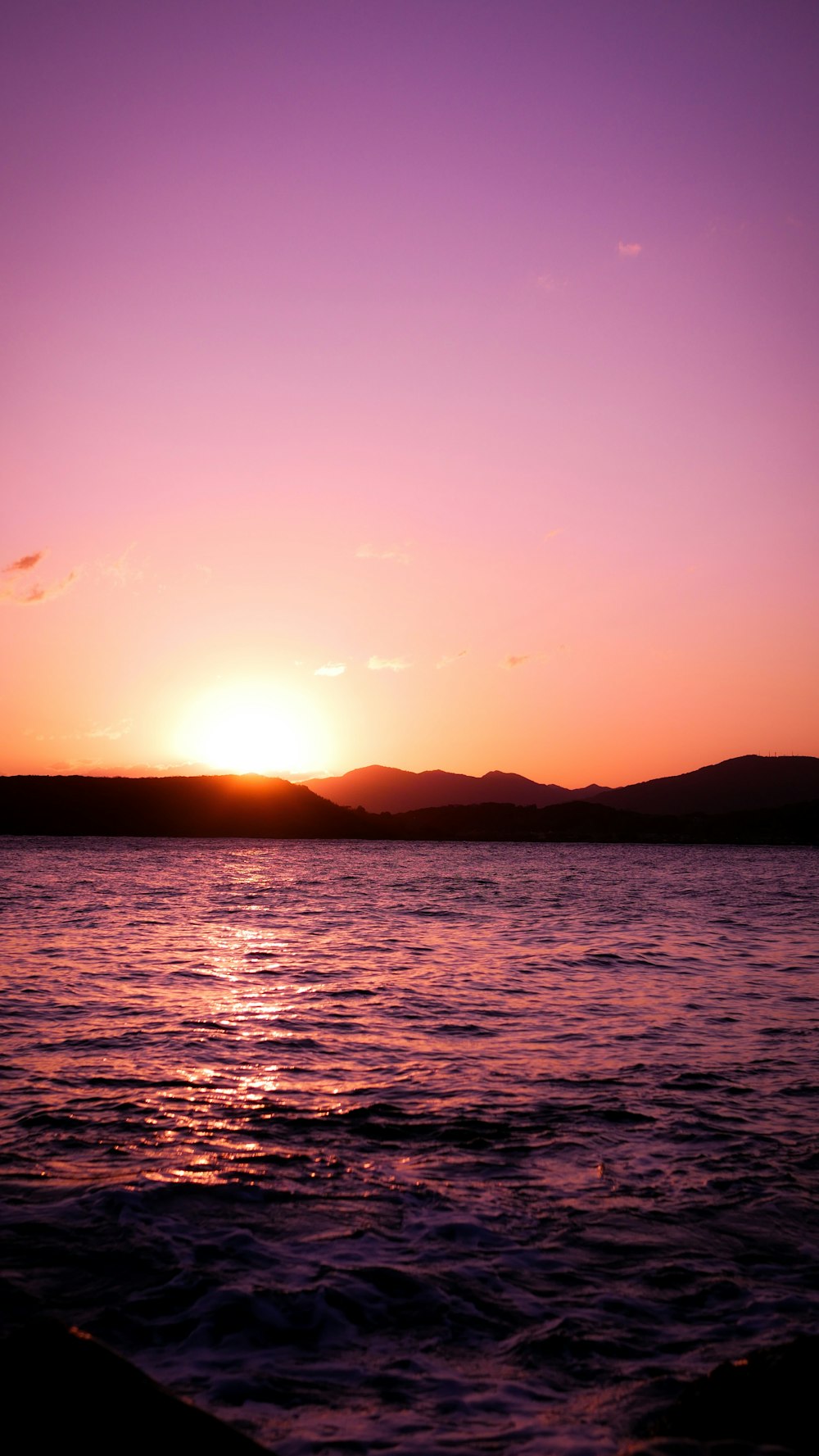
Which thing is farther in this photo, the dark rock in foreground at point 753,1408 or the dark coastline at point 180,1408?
the dark rock in foreground at point 753,1408

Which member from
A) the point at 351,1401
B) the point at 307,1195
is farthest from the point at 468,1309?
the point at 307,1195

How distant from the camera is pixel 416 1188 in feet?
30.3

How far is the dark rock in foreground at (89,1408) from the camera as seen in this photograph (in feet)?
13.1

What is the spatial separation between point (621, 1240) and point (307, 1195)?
10.5ft

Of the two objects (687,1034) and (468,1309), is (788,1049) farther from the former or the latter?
(468,1309)

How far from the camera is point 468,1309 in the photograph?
6.92 m

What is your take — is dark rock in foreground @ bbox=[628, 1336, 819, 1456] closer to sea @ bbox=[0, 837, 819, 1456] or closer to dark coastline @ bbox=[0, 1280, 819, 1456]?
dark coastline @ bbox=[0, 1280, 819, 1456]

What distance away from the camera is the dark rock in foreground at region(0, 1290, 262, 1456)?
400cm

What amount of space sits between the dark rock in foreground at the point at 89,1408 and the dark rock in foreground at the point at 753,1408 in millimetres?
2366

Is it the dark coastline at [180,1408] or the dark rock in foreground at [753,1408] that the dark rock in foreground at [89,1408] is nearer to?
the dark coastline at [180,1408]

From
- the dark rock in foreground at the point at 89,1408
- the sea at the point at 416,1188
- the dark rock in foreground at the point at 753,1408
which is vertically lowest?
the sea at the point at 416,1188

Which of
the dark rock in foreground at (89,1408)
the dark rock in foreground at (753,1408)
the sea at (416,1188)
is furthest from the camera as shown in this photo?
the sea at (416,1188)

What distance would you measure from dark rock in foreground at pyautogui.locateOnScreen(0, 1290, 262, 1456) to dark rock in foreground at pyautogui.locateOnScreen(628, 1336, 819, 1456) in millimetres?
2366

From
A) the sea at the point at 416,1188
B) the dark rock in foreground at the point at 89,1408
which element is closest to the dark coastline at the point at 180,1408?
the dark rock in foreground at the point at 89,1408
